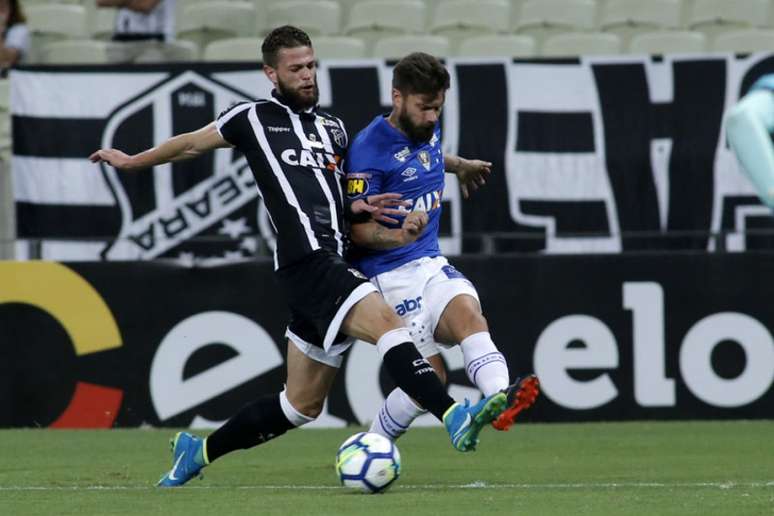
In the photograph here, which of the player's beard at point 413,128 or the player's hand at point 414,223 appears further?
the player's beard at point 413,128

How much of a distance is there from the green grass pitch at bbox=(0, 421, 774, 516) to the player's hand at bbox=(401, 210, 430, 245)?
1106mm

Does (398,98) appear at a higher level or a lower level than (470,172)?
higher

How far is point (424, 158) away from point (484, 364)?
1.01 metres

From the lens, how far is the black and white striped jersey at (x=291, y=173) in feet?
22.9

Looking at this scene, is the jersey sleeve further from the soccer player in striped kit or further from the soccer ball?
the soccer ball

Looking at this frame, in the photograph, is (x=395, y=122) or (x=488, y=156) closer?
(x=395, y=122)

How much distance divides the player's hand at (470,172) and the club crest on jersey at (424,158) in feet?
1.34

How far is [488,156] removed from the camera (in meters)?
10.9

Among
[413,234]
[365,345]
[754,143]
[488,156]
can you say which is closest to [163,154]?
[413,234]

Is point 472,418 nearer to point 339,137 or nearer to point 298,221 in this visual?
point 298,221

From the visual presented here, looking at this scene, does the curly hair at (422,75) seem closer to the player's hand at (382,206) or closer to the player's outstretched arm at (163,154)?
the player's hand at (382,206)

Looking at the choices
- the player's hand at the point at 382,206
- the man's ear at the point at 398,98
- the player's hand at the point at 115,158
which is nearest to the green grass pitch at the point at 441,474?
the player's hand at the point at 382,206

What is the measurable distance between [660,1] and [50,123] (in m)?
5.34

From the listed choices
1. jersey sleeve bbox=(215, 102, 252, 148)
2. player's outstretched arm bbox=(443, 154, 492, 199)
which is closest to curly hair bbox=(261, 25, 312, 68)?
jersey sleeve bbox=(215, 102, 252, 148)
